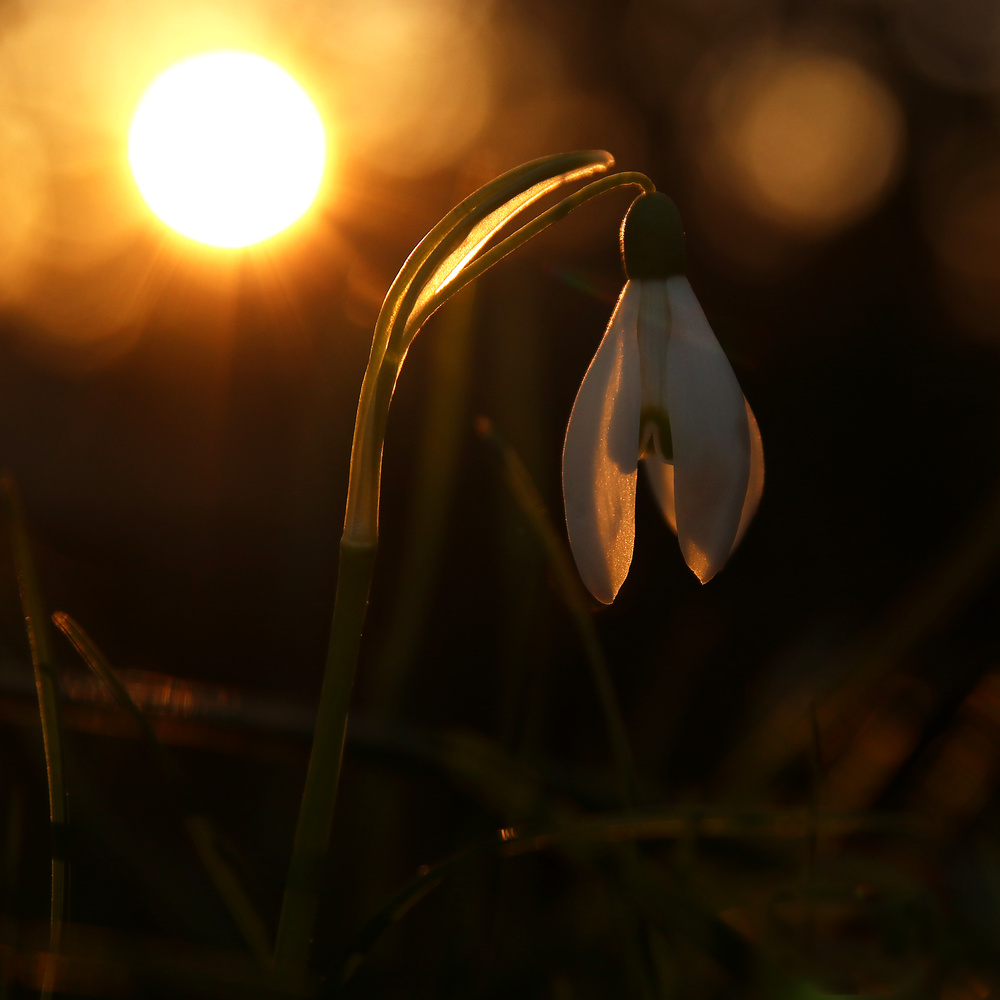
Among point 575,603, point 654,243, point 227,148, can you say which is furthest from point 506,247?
point 227,148

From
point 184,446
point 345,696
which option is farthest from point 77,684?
point 184,446

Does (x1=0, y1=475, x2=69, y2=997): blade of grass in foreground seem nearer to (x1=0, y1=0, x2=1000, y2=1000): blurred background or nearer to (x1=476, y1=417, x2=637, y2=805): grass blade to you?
(x1=0, y1=0, x2=1000, y2=1000): blurred background

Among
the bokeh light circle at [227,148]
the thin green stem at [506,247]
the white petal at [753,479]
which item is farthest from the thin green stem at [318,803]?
the bokeh light circle at [227,148]

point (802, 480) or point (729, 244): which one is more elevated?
point (729, 244)

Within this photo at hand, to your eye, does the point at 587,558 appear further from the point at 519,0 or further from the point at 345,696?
the point at 519,0

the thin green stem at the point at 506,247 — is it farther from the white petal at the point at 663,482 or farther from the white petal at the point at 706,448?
the white petal at the point at 663,482

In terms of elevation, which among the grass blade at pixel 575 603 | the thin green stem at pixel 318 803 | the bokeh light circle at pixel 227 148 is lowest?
the thin green stem at pixel 318 803

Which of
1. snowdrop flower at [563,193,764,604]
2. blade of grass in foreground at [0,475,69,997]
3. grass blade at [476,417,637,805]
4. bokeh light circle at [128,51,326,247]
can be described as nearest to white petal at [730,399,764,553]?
snowdrop flower at [563,193,764,604]
